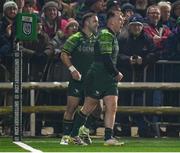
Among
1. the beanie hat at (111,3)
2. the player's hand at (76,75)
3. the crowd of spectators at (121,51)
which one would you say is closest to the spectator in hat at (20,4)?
the crowd of spectators at (121,51)

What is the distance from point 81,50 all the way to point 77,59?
203 millimetres

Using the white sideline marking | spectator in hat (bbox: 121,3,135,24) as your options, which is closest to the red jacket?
spectator in hat (bbox: 121,3,135,24)

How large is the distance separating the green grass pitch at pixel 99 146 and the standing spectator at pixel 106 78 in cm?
33

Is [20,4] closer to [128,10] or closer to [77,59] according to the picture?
[128,10]

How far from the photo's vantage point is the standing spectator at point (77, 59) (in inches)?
479

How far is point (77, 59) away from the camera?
12.8 m

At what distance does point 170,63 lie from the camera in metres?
14.6

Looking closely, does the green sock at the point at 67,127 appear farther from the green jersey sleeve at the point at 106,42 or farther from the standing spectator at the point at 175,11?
the standing spectator at the point at 175,11

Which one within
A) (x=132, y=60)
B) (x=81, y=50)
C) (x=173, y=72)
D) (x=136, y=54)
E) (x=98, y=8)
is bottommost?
(x=173, y=72)

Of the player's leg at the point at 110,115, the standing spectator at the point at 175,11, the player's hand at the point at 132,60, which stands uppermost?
the standing spectator at the point at 175,11

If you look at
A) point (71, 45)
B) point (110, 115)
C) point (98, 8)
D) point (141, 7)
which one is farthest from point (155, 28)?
point (110, 115)

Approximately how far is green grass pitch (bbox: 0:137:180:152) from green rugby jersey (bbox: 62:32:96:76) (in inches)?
53.4

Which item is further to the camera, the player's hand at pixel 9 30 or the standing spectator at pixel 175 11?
the standing spectator at pixel 175 11

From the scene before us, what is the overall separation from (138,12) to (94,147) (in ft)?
17.2
